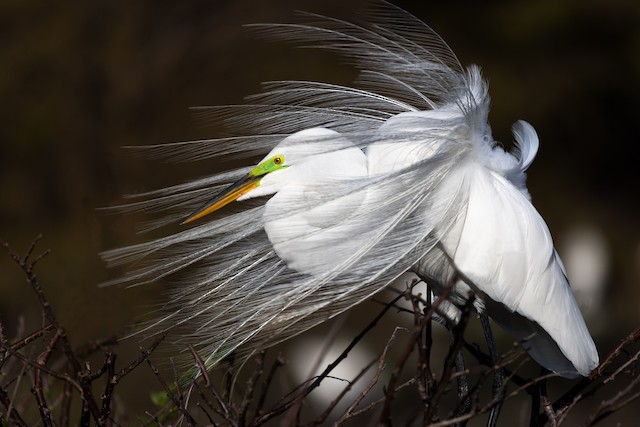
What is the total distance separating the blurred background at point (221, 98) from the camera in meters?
5.95

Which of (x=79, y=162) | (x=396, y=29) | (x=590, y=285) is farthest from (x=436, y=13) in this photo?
(x=396, y=29)

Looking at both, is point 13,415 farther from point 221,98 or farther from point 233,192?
point 221,98

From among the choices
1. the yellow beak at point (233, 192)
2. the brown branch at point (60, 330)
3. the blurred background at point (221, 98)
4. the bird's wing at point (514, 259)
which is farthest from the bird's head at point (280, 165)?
the blurred background at point (221, 98)

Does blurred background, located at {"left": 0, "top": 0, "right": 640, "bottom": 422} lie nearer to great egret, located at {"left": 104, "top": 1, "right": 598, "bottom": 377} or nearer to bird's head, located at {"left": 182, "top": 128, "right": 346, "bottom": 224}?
great egret, located at {"left": 104, "top": 1, "right": 598, "bottom": 377}

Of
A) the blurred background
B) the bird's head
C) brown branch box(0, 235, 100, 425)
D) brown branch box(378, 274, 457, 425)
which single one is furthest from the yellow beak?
the blurred background

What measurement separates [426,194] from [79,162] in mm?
4589

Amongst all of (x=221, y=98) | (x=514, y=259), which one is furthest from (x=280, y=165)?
(x=221, y=98)

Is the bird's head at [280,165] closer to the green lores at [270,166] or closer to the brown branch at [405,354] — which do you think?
the green lores at [270,166]

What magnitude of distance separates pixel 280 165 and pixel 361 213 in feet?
0.66

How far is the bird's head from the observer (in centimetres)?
171

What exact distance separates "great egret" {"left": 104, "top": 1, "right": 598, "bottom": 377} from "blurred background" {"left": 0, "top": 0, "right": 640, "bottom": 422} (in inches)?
132

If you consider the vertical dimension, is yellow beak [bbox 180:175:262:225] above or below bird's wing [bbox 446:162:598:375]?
above

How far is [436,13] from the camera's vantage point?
7258 millimetres

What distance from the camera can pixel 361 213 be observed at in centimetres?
171
